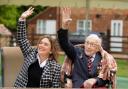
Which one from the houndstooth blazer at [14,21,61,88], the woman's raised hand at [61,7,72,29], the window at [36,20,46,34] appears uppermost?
the woman's raised hand at [61,7,72,29]

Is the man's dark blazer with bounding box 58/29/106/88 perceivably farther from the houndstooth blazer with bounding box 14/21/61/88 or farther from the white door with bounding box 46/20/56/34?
the white door with bounding box 46/20/56/34

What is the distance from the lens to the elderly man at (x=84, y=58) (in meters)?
6.52

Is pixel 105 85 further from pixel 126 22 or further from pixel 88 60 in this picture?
pixel 126 22


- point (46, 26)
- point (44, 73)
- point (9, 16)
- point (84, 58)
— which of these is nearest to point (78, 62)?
point (84, 58)

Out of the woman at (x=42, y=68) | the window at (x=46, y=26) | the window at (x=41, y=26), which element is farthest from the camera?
the window at (x=41, y=26)

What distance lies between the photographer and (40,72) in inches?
258

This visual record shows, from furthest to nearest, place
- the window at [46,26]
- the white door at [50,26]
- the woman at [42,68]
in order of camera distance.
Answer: the window at [46,26], the white door at [50,26], the woman at [42,68]

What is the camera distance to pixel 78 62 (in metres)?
6.57

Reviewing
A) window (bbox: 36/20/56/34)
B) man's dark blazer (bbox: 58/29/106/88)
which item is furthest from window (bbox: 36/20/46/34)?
man's dark blazer (bbox: 58/29/106/88)

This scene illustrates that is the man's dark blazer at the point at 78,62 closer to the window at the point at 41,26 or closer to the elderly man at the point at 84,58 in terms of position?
the elderly man at the point at 84,58

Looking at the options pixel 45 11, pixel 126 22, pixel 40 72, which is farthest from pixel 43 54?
pixel 45 11

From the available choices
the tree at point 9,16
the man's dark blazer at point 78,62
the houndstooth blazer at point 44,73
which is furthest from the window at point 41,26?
the man's dark blazer at point 78,62

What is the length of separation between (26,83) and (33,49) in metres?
0.43

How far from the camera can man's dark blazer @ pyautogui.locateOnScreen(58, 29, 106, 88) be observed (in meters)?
6.52
